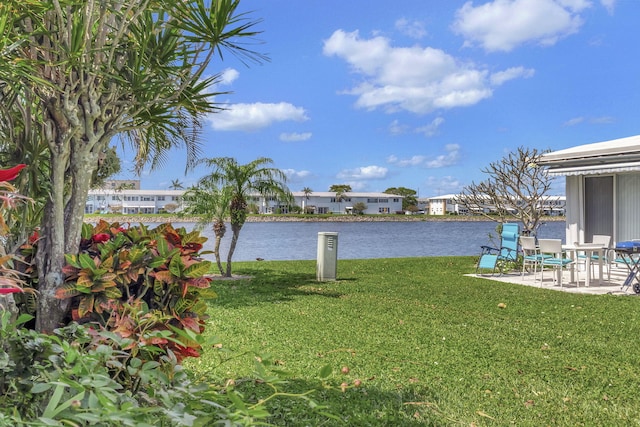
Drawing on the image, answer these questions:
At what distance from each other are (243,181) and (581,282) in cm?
814

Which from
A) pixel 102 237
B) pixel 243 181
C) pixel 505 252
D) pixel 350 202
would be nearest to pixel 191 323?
pixel 102 237

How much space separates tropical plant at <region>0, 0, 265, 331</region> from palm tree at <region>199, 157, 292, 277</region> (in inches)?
370

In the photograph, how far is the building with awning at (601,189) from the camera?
37.7 feet

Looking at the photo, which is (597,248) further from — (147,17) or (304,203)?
(304,203)

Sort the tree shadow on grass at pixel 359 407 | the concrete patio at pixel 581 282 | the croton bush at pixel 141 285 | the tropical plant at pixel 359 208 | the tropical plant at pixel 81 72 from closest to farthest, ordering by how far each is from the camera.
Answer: the croton bush at pixel 141 285 < the tropical plant at pixel 81 72 < the tree shadow on grass at pixel 359 407 < the concrete patio at pixel 581 282 < the tropical plant at pixel 359 208

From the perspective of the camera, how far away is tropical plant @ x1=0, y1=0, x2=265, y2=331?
2916 mm

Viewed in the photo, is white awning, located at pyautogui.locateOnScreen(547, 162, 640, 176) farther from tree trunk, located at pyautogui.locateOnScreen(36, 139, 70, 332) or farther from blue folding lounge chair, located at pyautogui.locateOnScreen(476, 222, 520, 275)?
tree trunk, located at pyautogui.locateOnScreen(36, 139, 70, 332)

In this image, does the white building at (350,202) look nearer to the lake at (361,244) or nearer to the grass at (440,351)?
the lake at (361,244)

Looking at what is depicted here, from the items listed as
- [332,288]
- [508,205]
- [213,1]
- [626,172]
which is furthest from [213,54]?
[508,205]

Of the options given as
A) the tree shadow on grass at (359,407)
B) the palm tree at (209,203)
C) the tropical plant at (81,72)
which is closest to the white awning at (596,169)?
the palm tree at (209,203)

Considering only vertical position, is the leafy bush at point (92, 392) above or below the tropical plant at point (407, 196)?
below

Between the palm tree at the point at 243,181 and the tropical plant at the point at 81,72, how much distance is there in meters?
9.39

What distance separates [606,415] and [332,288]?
699 centimetres

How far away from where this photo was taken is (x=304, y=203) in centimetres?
10100
